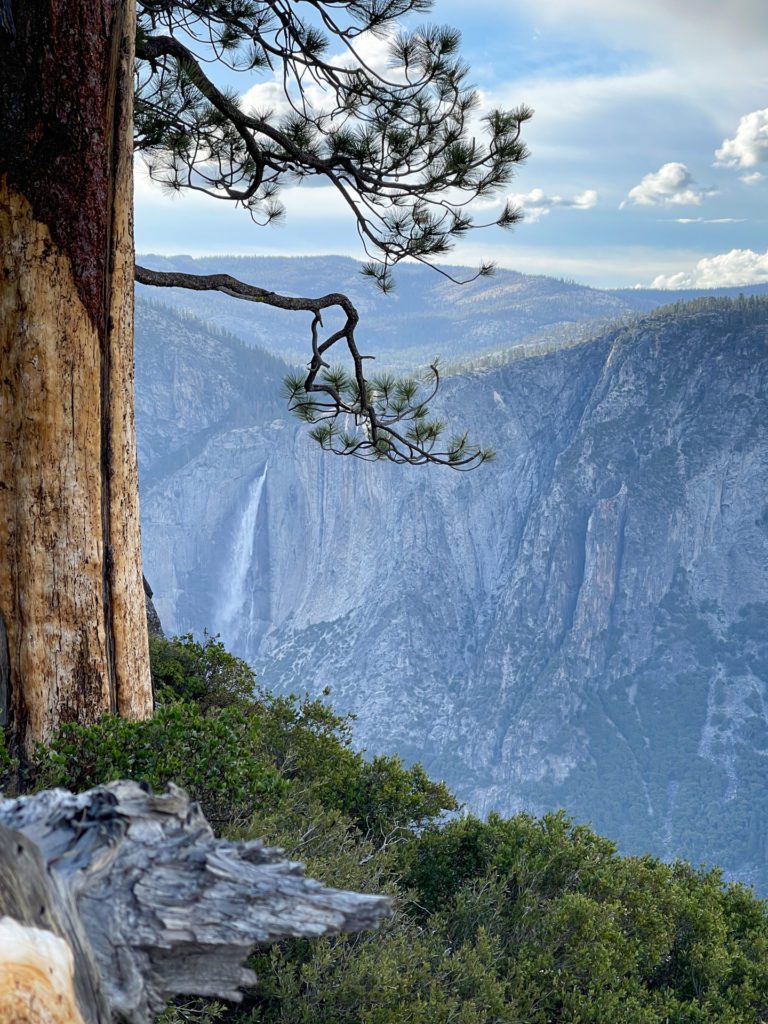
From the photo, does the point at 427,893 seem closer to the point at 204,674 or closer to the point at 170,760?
the point at 170,760

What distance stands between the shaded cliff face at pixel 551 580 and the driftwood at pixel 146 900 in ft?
311

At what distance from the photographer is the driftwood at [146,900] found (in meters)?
1.61

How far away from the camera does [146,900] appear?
1736mm

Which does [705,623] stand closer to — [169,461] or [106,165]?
[169,461]

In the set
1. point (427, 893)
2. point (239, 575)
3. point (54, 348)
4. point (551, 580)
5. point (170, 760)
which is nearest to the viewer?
point (170, 760)

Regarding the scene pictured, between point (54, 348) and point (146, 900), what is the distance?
290 centimetres

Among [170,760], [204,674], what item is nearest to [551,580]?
[204,674]

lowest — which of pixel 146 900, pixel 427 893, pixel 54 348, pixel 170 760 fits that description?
pixel 427 893

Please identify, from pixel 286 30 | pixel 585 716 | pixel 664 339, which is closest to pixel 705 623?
pixel 585 716

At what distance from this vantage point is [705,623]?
110000 millimetres

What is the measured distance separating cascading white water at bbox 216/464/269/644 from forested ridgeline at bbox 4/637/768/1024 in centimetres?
→ 12337

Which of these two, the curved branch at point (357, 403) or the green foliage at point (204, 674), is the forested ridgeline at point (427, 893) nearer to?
the green foliage at point (204, 674)

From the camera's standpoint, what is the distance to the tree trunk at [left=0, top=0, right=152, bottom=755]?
3.97 metres

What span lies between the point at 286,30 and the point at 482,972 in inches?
245
